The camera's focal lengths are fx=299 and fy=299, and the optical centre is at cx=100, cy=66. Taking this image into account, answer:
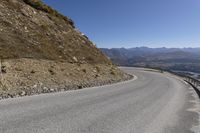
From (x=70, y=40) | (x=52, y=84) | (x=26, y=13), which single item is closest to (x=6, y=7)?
(x=26, y=13)

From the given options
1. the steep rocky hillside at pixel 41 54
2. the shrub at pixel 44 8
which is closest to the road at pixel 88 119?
the steep rocky hillside at pixel 41 54

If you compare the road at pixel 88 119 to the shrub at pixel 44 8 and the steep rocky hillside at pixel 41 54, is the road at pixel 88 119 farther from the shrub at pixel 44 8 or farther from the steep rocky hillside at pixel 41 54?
the shrub at pixel 44 8

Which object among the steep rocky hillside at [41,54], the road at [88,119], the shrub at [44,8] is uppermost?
the shrub at [44,8]

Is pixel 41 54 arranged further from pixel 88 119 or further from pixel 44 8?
pixel 88 119

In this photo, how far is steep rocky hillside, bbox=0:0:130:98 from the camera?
19.5m

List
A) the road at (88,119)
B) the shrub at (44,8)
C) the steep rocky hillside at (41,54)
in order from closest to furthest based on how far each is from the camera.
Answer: the road at (88,119), the steep rocky hillside at (41,54), the shrub at (44,8)

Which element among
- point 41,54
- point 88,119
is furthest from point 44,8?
point 88,119

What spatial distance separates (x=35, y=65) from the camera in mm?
23406

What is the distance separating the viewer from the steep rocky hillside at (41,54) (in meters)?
19.5

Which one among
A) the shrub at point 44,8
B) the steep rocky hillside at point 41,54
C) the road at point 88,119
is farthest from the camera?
the shrub at point 44,8

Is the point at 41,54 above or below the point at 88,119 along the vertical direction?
above

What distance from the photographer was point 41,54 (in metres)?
27.3

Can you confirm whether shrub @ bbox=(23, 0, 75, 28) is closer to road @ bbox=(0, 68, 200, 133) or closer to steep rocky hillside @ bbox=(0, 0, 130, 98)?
steep rocky hillside @ bbox=(0, 0, 130, 98)

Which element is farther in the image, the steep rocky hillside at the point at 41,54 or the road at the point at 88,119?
the steep rocky hillside at the point at 41,54
